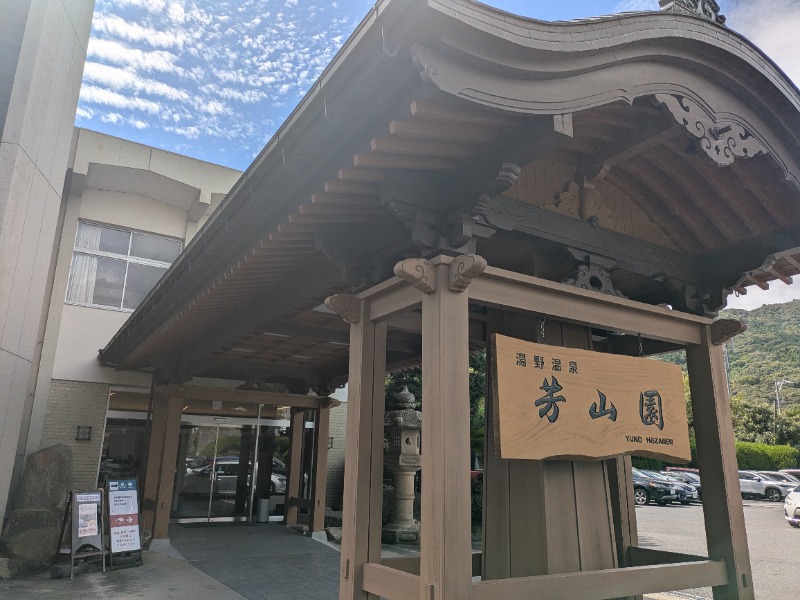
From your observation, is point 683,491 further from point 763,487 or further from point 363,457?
point 363,457

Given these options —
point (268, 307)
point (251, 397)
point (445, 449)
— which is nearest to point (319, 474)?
point (251, 397)

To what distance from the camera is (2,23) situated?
7688 millimetres

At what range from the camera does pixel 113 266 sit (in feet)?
41.9

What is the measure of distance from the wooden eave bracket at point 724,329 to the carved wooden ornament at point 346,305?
2.62 m

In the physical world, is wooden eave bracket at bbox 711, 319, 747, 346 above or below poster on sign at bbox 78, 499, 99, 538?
above

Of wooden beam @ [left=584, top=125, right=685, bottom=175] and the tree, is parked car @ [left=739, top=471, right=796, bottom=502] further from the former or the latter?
wooden beam @ [left=584, top=125, right=685, bottom=175]

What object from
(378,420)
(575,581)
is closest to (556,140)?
(378,420)

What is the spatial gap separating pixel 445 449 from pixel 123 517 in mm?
7391

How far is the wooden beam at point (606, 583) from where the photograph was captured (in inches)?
113

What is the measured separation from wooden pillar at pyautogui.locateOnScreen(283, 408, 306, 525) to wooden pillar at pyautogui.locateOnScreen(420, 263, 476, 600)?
9.39 m

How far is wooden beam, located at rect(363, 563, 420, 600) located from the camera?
290cm

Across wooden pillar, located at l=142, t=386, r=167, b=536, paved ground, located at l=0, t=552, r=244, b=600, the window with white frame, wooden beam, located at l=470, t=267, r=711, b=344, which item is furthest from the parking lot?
the window with white frame

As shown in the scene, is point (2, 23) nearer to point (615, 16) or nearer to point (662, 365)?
point (615, 16)

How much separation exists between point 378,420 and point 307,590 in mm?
4578
